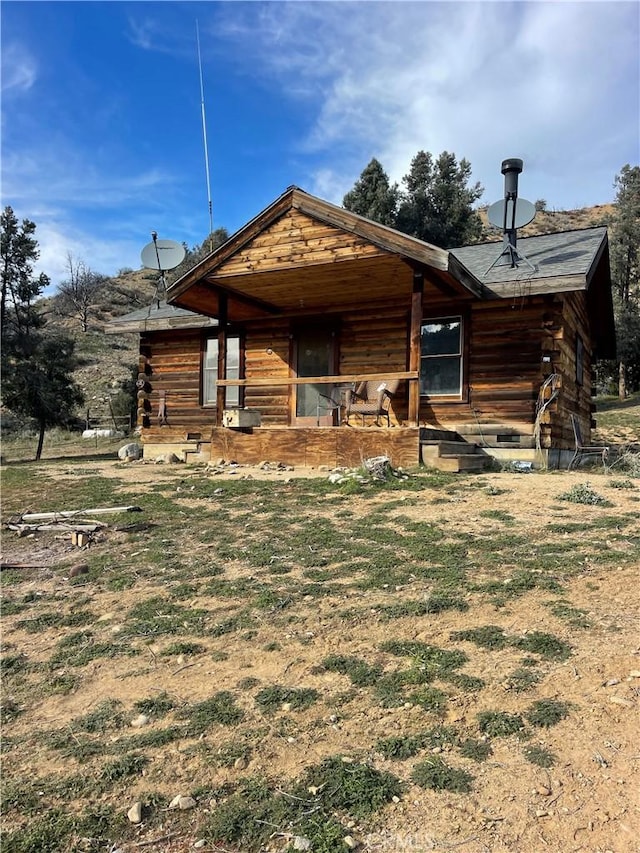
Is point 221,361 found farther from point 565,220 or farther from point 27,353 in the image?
point 565,220

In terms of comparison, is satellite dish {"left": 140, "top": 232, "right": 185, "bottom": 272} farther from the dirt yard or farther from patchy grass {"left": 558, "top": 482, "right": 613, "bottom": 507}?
patchy grass {"left": 558, "top": 482, "right": 613, "bottom": 507}

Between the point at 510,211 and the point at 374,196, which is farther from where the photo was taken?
the point at 374,196

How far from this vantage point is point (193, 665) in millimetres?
3576

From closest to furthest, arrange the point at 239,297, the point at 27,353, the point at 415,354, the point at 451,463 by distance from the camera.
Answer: the point at 451,463 < the point at 415,354 < the point at 239,297 < the point at 27,353

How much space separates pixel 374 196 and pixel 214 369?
83.7 ft

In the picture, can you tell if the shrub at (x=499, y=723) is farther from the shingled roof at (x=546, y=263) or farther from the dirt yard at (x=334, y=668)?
the shingled roof at (x=546, y=263)

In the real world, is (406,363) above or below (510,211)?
below

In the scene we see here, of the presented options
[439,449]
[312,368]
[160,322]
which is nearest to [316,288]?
[312,368]

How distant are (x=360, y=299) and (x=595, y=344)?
8.32 meters

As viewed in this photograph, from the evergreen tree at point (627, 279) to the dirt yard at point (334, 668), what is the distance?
2446 cm

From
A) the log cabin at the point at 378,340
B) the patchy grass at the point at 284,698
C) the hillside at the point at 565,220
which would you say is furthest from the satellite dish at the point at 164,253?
the hillside at the point at 565,220

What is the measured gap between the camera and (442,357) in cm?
1181

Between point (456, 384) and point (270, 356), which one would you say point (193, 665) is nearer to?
point (456, 384)

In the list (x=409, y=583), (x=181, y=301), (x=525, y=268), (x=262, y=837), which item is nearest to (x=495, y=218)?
(x=525, y=268)
